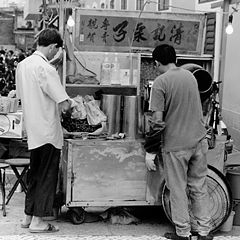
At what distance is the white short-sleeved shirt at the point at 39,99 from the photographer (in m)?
5.32

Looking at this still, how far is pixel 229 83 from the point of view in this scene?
1061 centimetres

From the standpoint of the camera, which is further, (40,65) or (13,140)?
(13,140)

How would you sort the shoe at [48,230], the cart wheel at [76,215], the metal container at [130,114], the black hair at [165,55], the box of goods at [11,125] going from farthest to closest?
the box of goods at [11,125] → the metal container at [130,114] → the cart wheel at [76,215] → the shoe at [48,230] → the black hair at [165,55]

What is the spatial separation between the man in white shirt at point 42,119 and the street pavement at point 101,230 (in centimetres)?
16

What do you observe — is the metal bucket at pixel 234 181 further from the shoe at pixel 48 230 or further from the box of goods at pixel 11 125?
the box of goods at pixel 11 125

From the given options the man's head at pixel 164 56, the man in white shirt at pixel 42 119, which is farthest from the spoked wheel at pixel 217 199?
the man's head at pixel 164 56

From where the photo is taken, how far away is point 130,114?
20.9ft

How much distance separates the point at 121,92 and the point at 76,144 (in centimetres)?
131

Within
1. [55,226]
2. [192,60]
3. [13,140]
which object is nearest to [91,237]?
[55,226]

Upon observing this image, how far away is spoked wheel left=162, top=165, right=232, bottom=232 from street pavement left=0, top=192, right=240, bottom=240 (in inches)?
7.9

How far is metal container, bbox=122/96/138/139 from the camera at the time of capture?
6340mm

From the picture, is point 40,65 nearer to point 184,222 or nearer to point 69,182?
point 69,182

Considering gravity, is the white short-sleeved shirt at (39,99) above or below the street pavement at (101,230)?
above

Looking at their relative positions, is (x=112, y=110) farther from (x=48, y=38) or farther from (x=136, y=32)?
(x=48, y=38)
